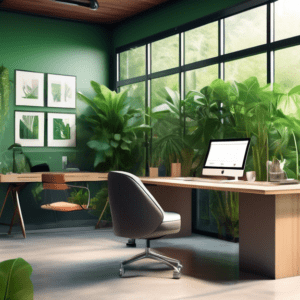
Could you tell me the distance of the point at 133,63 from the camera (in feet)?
23.4

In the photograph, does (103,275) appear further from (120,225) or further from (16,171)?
(16,171)

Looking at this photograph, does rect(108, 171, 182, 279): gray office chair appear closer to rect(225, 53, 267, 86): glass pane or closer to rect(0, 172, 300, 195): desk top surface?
rect(0, 172, 300, 195): desk top surface

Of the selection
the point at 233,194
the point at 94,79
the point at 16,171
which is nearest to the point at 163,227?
the point at 233,194

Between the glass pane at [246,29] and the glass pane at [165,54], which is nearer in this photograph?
the glass pane at [246,29]

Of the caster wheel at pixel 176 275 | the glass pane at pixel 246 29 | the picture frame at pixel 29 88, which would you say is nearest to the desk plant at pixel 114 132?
the picture frame at pixel 29 88

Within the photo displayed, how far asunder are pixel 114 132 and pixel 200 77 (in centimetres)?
167

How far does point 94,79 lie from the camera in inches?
291

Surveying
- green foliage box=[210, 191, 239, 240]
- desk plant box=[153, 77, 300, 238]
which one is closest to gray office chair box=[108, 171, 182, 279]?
desk plant box=[153, 77, 300, 238]

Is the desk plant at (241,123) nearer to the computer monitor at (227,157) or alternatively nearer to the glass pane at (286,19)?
the computer monitor at (227,157)

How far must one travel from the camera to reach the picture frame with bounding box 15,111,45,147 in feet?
22.0

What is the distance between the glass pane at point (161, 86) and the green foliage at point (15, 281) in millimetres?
5238

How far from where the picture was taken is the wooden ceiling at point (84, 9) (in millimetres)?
A: 6441

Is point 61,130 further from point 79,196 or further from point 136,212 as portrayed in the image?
point 136,212

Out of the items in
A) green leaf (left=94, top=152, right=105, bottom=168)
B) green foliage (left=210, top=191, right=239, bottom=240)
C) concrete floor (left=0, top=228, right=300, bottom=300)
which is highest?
green leaf (left=94, top=152, right=105, bottom=168)
